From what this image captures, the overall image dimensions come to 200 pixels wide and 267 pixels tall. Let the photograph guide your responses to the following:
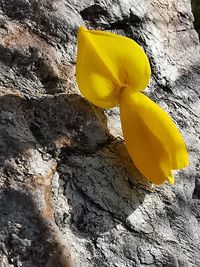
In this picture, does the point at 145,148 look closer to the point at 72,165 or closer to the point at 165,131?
the point at 165,131

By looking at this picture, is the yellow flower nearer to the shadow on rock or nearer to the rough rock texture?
the rough rock texture

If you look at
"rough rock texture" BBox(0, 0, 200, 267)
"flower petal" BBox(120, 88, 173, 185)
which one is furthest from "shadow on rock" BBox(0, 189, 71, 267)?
"flower petal" BBox(120, 88, 173, 185)

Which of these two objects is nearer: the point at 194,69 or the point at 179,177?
the point at 179,177

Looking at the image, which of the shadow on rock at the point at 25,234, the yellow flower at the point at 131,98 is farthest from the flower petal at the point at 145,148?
the shadow on rock at the point at 25,234

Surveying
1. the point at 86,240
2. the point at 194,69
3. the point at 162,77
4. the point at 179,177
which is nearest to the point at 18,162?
the point at 86,240

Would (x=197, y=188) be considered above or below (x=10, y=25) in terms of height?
below

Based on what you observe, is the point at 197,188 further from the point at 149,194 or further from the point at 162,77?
the point at 162,77

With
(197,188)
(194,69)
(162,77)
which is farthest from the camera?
(194,69)
